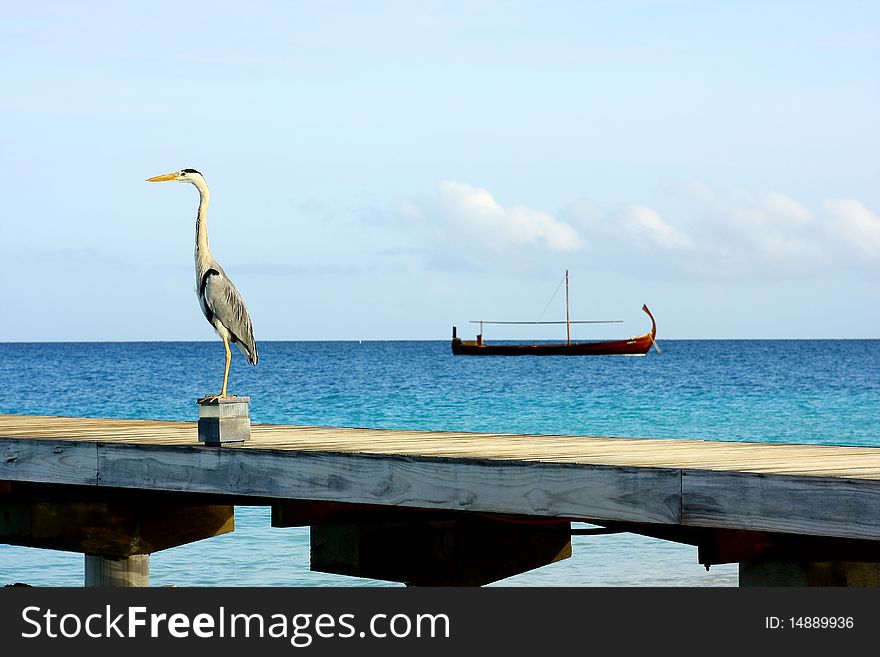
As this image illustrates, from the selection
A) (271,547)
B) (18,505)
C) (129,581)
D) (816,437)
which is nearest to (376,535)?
(129,581)

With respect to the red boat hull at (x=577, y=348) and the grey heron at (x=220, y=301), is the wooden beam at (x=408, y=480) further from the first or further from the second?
the red boat hull at (x=577, y=348)

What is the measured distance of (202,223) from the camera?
986cm

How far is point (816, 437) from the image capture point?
1533 inches

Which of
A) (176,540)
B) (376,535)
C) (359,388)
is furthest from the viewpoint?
(359,388)

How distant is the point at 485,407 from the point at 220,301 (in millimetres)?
43159

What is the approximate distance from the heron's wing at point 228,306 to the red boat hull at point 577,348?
9122 cm

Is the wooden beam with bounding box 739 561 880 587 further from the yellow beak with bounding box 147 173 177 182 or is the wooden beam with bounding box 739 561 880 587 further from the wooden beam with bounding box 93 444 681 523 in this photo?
the yellow beak with bounding box 147 173 177 182

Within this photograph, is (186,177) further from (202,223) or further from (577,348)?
(577,348)

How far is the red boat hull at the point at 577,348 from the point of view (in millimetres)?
101812
